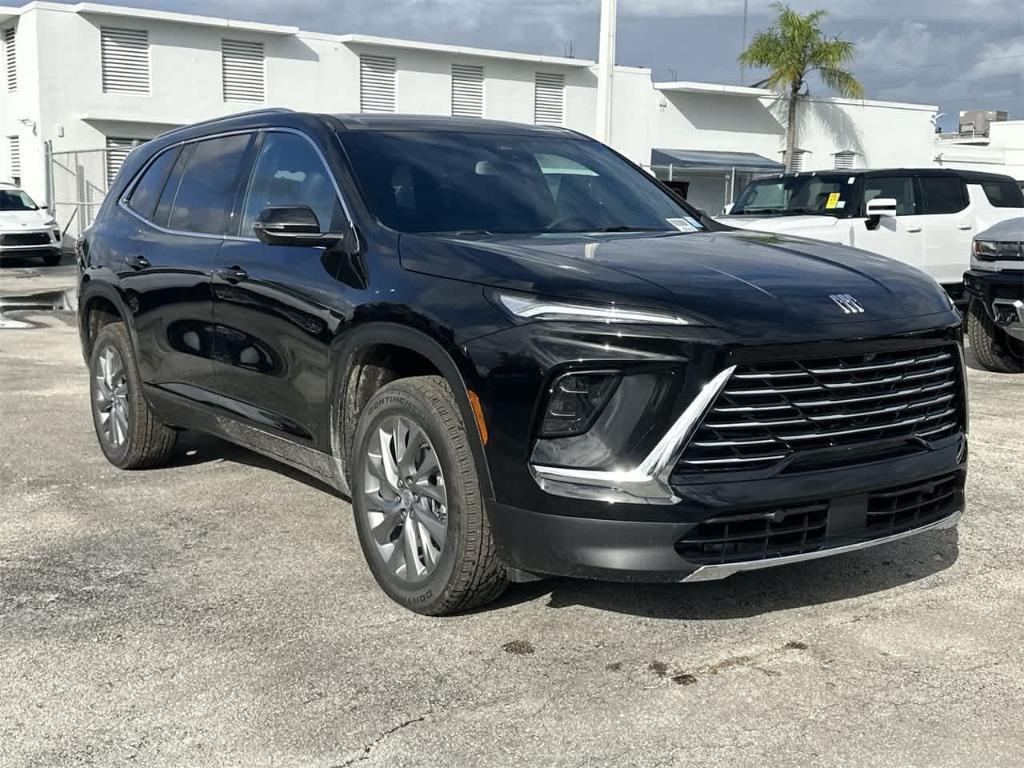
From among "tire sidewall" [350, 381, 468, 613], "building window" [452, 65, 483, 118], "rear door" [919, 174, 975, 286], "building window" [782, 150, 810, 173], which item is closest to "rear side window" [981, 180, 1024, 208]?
"rear door" [919, 174, 975, 286]

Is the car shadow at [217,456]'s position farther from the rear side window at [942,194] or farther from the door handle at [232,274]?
the rear side window at [942,194]

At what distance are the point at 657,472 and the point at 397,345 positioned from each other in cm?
105

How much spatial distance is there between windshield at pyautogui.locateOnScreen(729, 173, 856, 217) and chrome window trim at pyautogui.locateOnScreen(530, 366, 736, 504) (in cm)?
949

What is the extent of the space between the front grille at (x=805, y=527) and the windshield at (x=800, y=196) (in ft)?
29.5

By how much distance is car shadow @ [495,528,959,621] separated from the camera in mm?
4082

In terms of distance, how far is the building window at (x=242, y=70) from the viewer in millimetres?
30266

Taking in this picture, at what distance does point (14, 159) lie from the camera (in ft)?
99.6

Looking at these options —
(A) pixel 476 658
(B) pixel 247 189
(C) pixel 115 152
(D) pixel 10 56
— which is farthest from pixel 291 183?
(D) pixel 10 56

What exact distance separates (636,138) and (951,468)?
3390cm

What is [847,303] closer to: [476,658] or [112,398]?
[476,658]

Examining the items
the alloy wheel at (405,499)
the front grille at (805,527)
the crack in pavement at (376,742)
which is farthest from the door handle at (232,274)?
the front grille at (805,527)

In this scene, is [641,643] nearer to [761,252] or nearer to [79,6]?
[761,252]

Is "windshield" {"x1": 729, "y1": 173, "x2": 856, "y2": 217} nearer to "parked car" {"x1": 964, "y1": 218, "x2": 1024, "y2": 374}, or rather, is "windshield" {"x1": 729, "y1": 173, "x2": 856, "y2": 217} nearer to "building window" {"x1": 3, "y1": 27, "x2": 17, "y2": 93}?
"parked car" {"x1": 964, "y1": 218, "x2": 1024, "y2": 374}

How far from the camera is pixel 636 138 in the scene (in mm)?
36719
